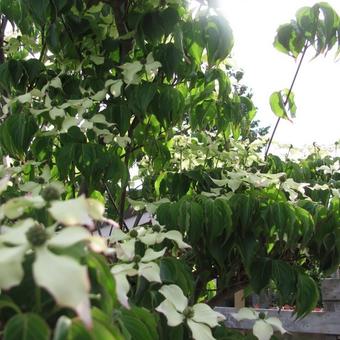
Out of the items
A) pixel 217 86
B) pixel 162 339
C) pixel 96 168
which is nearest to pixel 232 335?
pixel 162 339

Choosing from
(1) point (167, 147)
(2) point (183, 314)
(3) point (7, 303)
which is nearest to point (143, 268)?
(2) point (183, 314)

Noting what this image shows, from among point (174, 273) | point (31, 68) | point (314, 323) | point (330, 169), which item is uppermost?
point (31, 68)

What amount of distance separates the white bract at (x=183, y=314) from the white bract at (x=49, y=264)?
0.55 m

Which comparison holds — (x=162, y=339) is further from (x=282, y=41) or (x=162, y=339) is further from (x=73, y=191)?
(x=282, y=41)

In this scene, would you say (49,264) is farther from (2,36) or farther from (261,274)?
(2,36)

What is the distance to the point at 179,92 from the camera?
1.69 metres

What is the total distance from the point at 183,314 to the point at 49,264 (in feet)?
2.23

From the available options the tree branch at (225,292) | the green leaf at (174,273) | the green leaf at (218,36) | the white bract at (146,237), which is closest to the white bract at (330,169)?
the tree branch at (225,292)

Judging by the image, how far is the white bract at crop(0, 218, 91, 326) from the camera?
0.52 metres

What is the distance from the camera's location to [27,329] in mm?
575

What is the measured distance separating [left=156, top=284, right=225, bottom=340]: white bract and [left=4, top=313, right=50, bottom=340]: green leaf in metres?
0.58

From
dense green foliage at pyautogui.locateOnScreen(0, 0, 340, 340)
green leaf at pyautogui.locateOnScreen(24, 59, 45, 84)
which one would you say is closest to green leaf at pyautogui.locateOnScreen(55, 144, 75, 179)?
dense green foliage at pyautogui.locateOnScreen(0, 0, 340, 340)

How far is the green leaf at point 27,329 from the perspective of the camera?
57 cm

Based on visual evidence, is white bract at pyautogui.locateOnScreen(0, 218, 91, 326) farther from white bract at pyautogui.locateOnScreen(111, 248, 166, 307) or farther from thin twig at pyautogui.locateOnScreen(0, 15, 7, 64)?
thin twig at pyautogui.locateOnScreen(0, 15, 7, 64)
